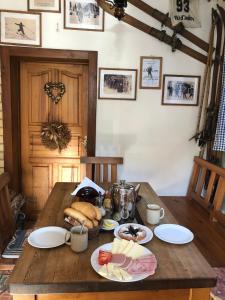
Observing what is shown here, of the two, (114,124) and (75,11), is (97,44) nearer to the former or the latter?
(75,11)

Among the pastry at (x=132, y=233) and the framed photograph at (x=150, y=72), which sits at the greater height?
the framed photograph at (x=150, y=72)

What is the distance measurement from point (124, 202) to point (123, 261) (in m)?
0.47

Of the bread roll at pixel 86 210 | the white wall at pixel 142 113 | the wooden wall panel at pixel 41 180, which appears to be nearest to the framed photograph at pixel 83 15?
the white wall at pixel 142 113

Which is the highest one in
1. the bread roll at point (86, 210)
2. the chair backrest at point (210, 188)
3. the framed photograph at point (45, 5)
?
the framed photograph at point (45, 5)

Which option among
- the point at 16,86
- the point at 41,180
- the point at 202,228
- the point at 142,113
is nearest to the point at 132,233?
the point at 202,228

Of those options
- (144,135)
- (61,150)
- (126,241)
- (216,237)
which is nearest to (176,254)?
(126,241)

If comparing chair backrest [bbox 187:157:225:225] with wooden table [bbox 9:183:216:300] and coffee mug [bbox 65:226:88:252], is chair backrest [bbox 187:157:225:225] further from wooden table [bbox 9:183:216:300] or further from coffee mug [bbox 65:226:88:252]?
coffee mug [bbox 65:226:88:252]

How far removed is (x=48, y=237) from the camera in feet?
4.43

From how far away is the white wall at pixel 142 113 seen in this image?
108 inches

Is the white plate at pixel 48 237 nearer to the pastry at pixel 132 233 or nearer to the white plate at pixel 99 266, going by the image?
the white plate at pixel 99 266

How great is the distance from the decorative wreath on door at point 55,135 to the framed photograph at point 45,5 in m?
1.15

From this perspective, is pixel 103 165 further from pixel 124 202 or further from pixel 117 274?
pixel 117 274

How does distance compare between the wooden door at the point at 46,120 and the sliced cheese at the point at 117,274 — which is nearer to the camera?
the sliced cheese at the point at 117,274

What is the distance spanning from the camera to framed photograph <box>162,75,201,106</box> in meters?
2.87
